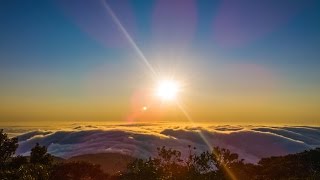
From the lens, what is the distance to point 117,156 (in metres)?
196

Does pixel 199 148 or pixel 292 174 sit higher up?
pixel 199 148

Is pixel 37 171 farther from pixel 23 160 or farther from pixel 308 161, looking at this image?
pixel 308 161

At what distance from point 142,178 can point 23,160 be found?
17.0 m

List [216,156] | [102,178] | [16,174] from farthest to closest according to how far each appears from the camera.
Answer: [216,156] → [102,178] → [16,174]

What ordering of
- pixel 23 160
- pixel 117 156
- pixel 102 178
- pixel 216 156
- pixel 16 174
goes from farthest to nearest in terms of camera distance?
pixel 117 156 → pixel 216 156 → pixel 102 178 → pixel 23 160 → pixel 16 174

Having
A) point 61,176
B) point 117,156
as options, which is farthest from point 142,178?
point 117,156

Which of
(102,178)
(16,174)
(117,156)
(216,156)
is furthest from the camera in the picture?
(117,156)

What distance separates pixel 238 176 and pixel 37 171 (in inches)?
1442

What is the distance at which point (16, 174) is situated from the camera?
39938 millimetres

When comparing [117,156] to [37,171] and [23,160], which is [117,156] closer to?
→ [23,160]

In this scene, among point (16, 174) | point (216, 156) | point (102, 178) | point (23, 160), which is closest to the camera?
point (16, 174)

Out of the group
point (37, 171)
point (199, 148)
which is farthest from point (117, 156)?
point (37, 171)

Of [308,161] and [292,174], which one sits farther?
[308,161]

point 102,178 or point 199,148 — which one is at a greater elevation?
point 199,148
